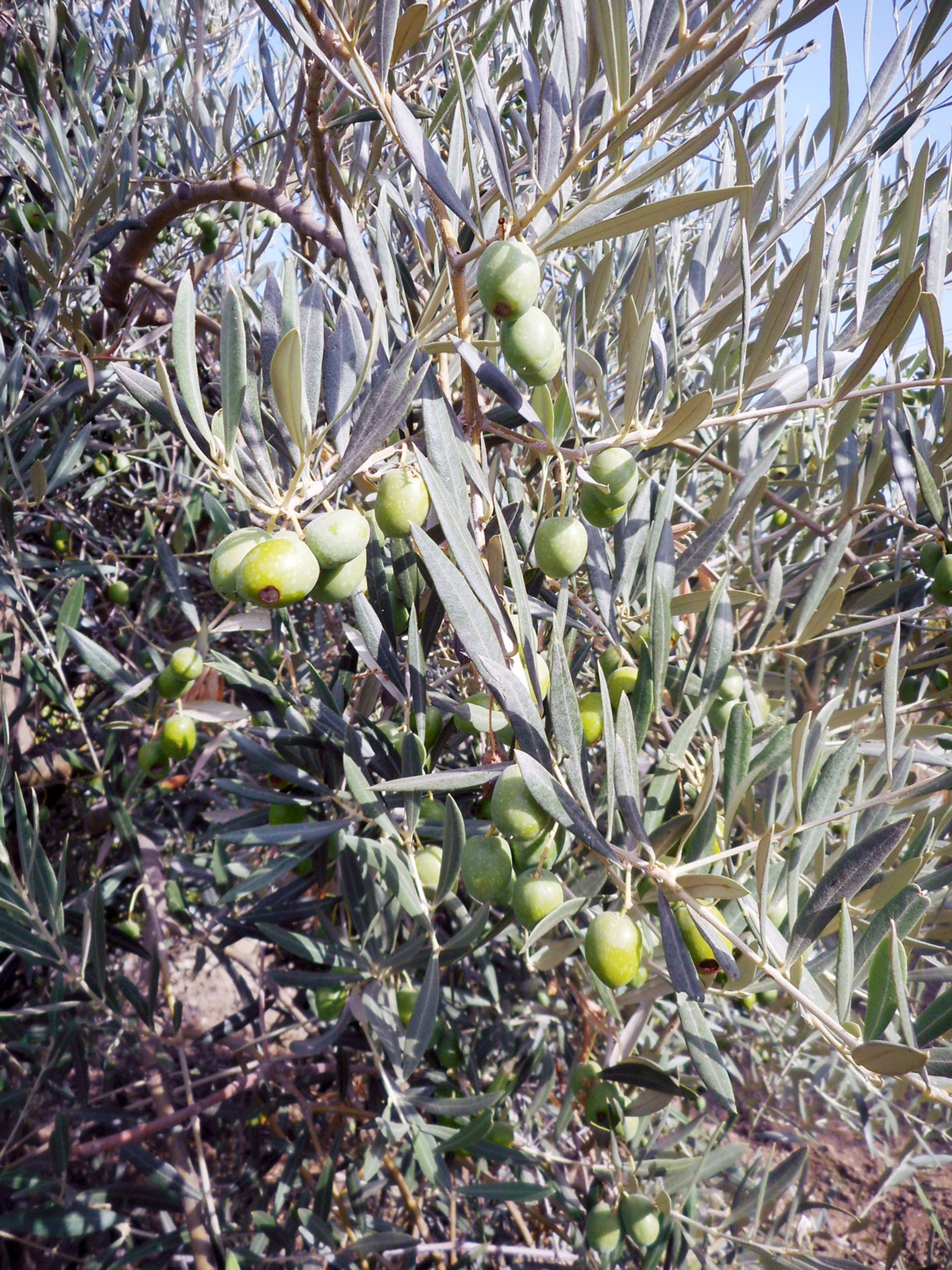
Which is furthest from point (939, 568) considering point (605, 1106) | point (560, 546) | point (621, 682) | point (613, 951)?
point (605, 1106)

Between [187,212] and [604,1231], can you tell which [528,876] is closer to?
[604,1231]

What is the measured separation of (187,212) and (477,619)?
1443 mm

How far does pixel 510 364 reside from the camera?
0.68 m

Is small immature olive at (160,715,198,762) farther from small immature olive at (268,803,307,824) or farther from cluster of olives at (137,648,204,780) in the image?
small immature olive at (268,803,307,824)

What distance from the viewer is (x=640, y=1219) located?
126 centimetres

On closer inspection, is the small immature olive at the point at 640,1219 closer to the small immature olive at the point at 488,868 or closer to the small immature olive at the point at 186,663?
the small immature olive at the point at 488,868

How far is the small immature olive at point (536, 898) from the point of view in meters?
0.72

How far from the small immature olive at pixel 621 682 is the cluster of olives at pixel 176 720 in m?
0.82

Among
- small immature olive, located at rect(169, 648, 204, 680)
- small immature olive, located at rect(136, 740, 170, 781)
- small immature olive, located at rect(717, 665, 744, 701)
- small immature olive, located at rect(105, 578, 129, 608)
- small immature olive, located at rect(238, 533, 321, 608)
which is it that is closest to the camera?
small immature olive, located at rect(238, 533, 321, 608)

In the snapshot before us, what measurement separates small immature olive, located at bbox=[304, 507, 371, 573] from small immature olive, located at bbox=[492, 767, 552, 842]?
24 cm

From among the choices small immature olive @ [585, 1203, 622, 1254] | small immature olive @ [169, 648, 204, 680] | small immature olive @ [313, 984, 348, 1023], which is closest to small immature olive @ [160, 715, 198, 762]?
small immature olive @ [169, 648, 204, 680]

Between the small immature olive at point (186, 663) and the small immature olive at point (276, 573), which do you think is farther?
the small immature olive at point (186, 663)

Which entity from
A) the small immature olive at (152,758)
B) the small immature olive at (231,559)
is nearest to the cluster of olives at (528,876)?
the small immature olive at (231,559)

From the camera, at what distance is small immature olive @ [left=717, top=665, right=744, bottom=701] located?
1050mm
